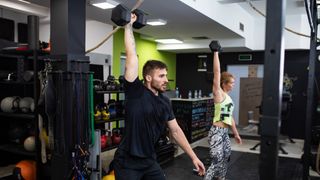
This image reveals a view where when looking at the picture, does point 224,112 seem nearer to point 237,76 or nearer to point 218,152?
point 218,152

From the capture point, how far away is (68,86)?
2.32 m

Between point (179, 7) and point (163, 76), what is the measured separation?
2.13 m

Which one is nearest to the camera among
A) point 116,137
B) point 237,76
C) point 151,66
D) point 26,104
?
point 151,66

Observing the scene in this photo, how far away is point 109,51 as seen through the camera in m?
5.36

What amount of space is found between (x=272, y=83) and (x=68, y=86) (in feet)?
5.89

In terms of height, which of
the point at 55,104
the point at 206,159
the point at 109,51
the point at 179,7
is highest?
the point at 179,7

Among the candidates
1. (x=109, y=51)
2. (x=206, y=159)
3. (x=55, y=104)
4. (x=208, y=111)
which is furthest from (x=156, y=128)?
(x=208, y=111)

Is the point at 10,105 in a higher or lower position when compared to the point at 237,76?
lower

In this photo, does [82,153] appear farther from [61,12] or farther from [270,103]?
A: [270,103]

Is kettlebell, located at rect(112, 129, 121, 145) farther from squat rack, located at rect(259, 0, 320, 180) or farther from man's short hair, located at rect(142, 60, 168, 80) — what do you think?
squat rack, located at rect(259, 0, 320, 180)

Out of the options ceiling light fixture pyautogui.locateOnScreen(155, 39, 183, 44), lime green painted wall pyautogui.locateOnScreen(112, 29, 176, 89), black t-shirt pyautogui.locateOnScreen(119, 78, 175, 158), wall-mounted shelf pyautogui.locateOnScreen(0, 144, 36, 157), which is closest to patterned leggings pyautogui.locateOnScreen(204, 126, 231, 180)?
black t-shirt pyautogui.locateOnScreen(119, 78, 175, 158)

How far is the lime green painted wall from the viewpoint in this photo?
5.99 metres

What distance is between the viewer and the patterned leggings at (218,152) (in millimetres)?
2957

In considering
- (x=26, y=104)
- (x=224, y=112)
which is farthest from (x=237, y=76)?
(x=26, y=104)
